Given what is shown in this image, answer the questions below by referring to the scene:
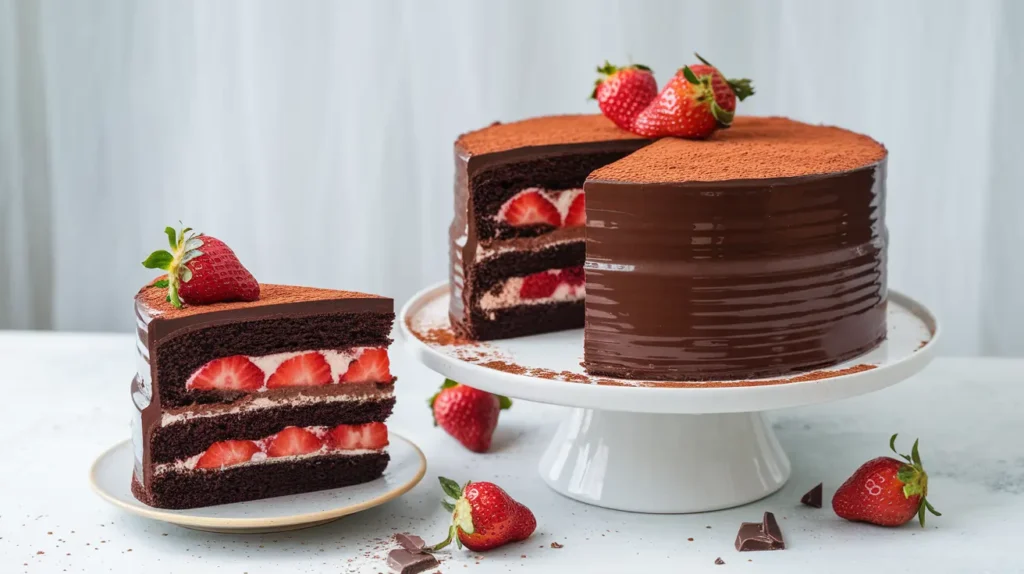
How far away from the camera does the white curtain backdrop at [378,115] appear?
396 cm

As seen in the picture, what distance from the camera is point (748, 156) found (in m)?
2.59

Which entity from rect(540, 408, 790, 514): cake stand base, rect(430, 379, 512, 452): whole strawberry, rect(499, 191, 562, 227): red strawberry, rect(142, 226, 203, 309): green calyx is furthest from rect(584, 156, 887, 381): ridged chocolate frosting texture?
rect(142, 226, 203, 309): green calyx

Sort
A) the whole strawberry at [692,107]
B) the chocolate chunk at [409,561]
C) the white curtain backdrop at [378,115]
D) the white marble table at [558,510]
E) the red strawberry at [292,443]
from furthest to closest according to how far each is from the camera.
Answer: the white curtain backdrop at [378,115], the whole strawberry at [692,107], the red strawberry at [292,443], the white marble table at [558,510], the chocolate chunk at [409,561]

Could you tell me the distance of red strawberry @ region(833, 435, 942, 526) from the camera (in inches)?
92.6

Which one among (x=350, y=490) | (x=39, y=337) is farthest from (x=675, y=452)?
(x=39, y=337)

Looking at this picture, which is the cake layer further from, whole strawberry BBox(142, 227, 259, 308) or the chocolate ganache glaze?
the chocolate ganache glaze

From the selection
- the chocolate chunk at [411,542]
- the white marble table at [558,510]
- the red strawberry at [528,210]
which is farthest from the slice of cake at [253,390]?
the red strawberry at [528,210]

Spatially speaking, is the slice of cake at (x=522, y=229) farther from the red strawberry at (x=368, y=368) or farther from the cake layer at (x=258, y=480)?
the cake layer at (x=258, y=480)

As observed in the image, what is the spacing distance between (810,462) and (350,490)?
109 cm

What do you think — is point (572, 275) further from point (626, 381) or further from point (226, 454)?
point (226, 454)

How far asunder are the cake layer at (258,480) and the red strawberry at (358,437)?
0.02 metres

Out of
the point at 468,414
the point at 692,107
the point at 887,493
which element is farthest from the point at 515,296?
the point at 887,493

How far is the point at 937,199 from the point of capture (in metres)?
4.04

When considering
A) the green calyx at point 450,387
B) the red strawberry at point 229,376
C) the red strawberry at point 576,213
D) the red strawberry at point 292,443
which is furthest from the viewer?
the green calyx at point 450,387
